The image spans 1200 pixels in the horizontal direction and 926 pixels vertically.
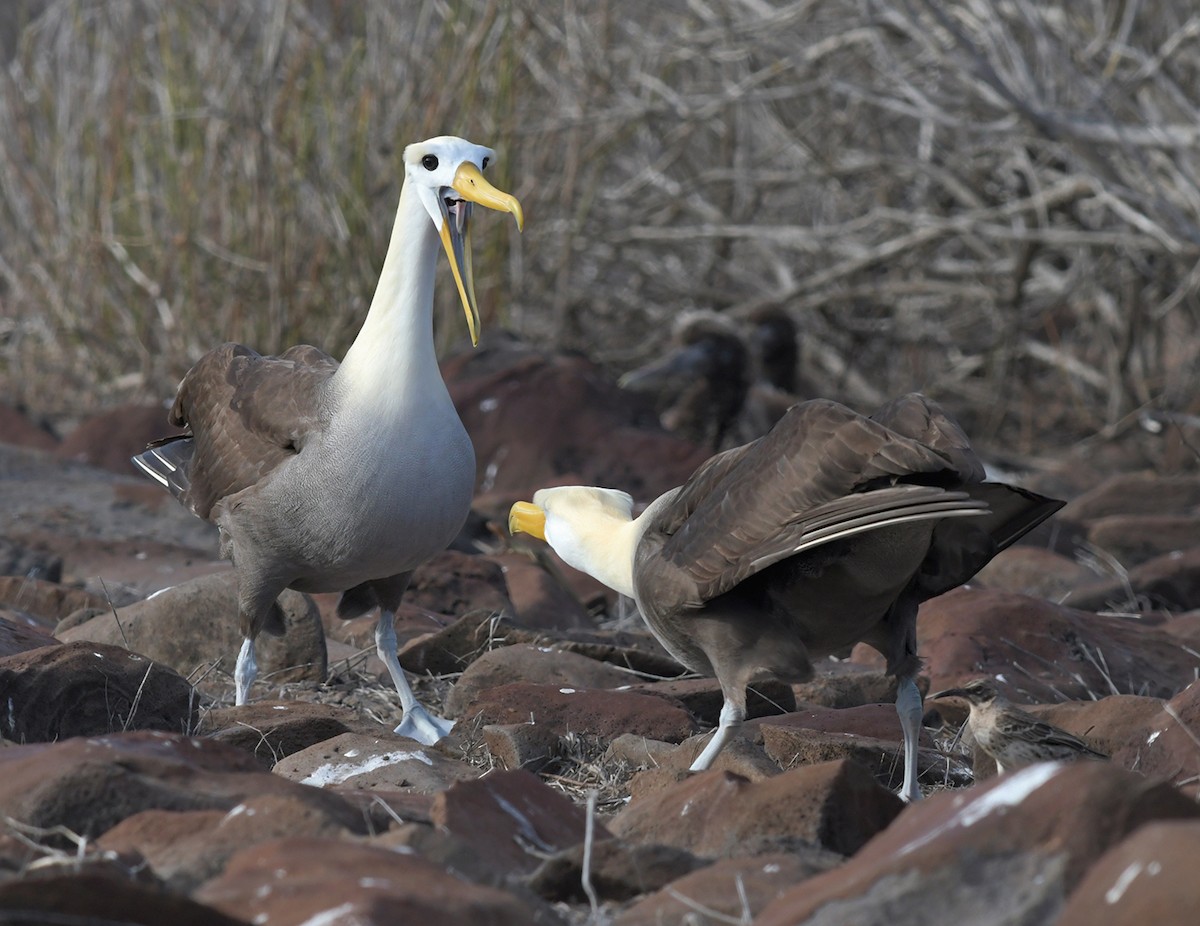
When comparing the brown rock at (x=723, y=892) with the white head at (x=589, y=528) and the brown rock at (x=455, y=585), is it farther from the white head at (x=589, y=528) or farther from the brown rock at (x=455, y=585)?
the brown rock at (x=455, y=585)

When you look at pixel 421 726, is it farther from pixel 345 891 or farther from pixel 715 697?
pixel 345 891

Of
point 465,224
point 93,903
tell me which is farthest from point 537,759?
point 93,903

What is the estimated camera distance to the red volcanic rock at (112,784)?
248cm

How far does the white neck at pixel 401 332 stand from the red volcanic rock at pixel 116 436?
3879 millimetres

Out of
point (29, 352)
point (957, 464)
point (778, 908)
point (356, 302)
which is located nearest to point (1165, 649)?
point (957, 464)

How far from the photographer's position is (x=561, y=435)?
7.78 m

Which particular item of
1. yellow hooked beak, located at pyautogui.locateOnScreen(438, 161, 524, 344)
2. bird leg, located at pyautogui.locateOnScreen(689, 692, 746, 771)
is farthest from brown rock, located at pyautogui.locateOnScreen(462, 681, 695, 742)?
yellow hooked beak, located at pyautogui.locateOnScreen(438, 161, 524, 344)

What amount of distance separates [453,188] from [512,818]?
1.86 m

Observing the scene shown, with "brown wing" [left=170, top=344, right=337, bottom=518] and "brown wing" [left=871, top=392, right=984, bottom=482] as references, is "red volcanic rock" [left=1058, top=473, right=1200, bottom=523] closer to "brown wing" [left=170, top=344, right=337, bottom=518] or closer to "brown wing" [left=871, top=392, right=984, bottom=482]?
"brown wing" [left=170, top=344, right=337, bottom=518]

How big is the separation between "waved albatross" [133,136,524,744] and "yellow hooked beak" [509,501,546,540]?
13cm

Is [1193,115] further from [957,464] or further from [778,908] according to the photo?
[778,908]

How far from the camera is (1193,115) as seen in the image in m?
7.28

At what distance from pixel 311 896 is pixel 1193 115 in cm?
629

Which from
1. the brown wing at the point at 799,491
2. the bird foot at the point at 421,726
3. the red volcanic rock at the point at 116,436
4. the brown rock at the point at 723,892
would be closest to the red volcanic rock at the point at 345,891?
the brown rock at the point at 723,892
